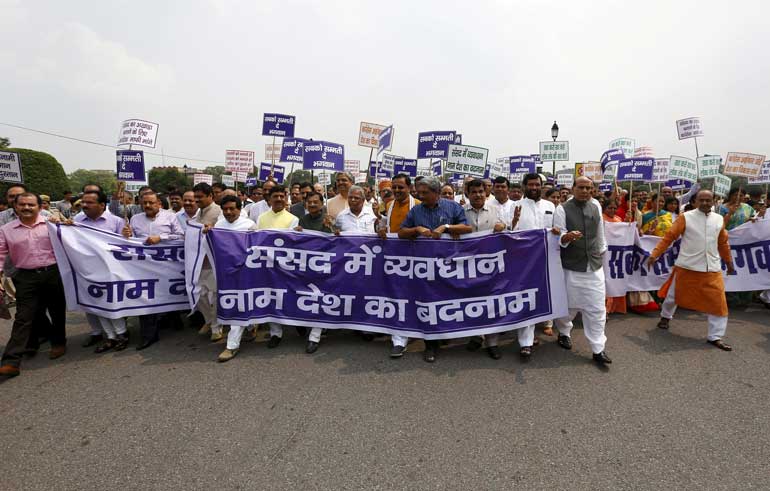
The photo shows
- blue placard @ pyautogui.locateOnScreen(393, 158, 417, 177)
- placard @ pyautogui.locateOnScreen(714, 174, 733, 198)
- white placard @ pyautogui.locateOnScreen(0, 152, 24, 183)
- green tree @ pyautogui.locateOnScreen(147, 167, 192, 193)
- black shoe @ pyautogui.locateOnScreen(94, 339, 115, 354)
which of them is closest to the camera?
black shoe @ pyautogui.locateOnScreen(94, 339, 115, 354)

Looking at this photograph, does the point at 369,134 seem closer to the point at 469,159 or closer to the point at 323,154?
the point at 323,154

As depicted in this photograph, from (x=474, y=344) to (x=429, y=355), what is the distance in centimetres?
59

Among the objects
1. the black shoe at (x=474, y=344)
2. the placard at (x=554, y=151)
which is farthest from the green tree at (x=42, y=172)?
the black shoe at (x=474, y=344)

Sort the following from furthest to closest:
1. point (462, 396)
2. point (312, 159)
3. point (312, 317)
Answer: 1. point (312, 159)
2. point (312, 317)
3. point (462, 396)

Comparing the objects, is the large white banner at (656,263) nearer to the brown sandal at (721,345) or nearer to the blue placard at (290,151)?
the brown sandal at (721,345)

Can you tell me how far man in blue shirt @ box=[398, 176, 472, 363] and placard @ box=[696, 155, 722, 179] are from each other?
278 inches

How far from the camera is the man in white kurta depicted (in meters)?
3.70

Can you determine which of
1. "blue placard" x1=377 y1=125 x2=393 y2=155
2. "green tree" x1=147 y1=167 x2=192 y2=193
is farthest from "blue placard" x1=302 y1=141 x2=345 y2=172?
"green tree" x1=147 y1=167 x2=192 y2=193

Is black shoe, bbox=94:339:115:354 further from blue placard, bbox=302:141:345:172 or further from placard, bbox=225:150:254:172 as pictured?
placard, bbox=225:150:254:172

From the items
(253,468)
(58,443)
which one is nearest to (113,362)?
(58,443)

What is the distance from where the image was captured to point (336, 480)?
2160 mm

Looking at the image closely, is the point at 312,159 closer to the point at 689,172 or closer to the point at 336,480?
the point at 336,480

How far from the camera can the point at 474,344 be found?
404 centimetres

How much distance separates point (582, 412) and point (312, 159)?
19.0ft
